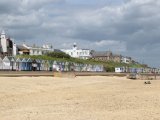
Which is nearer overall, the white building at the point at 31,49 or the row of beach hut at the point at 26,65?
the row of beach hut at the point at 26,65

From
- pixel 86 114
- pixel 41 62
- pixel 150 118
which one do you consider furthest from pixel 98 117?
pixel 41 62

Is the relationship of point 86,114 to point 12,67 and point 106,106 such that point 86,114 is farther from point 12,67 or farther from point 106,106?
point 12,67

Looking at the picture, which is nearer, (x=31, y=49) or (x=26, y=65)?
(x=26, y=65)

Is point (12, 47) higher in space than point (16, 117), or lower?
higher

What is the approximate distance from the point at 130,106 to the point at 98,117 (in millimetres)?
4700

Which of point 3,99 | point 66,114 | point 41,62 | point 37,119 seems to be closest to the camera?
point 37,119

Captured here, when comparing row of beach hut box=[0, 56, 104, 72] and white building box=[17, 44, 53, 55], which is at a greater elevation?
white building box=[17, 44, 53, 55]

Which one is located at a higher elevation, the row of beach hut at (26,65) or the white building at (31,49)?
the white building at (31,49)

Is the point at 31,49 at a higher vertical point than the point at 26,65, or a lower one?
higher

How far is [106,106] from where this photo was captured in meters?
22.2

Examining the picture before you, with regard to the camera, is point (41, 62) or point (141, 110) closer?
point (141, 110)

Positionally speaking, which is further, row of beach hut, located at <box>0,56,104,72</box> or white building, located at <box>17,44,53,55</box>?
white building, located at <box>17,44,53,55</box>

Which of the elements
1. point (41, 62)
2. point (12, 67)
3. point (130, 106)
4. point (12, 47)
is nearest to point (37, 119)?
point (130, 106)

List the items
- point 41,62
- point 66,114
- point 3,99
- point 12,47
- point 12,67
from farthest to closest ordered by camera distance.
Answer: point 12,47, point 41,62, point 12,67, point 3,99, point 66,114
